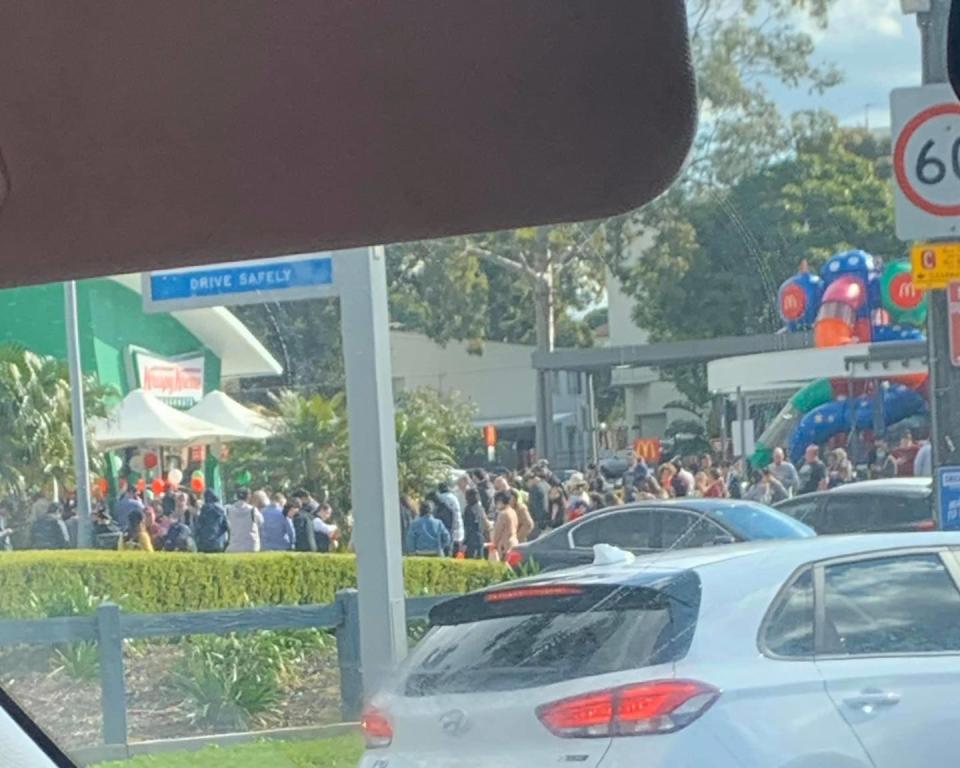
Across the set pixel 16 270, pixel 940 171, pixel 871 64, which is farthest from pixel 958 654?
pixel 16 270

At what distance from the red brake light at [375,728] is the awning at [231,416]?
0.56m

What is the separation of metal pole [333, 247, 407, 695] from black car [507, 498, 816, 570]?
1.06 feet

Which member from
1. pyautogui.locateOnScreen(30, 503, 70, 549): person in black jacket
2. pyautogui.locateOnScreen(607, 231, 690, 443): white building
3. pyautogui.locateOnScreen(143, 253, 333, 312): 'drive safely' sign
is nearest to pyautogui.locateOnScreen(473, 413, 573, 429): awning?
pyautogui.locateOnScreen(607, 231, 690, 443): white building

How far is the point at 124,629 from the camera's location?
124 inches

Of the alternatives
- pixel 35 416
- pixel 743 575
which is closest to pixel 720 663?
pixel 743 575

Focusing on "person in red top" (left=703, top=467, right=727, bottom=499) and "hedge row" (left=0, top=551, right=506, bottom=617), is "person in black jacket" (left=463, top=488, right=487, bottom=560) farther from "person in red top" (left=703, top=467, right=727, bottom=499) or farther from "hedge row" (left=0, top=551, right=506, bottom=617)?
"person in red top" (left=703, top=467, right=727, bottom=499)

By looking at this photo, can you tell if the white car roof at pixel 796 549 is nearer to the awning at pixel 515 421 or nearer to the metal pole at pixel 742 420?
the metal pole at pixel 742 420

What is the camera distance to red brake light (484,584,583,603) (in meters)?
2.71

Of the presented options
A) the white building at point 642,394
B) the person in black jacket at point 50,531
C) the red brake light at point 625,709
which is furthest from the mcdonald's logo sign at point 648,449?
the person in black jacket at point 50,531

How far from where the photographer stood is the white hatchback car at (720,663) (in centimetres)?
257

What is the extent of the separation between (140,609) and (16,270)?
5.22 ft

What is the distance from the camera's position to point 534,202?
1481mm

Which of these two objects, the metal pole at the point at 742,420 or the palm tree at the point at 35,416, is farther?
the palm tree at the point at 35,416

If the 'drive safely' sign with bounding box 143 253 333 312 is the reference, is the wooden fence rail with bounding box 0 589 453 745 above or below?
below
